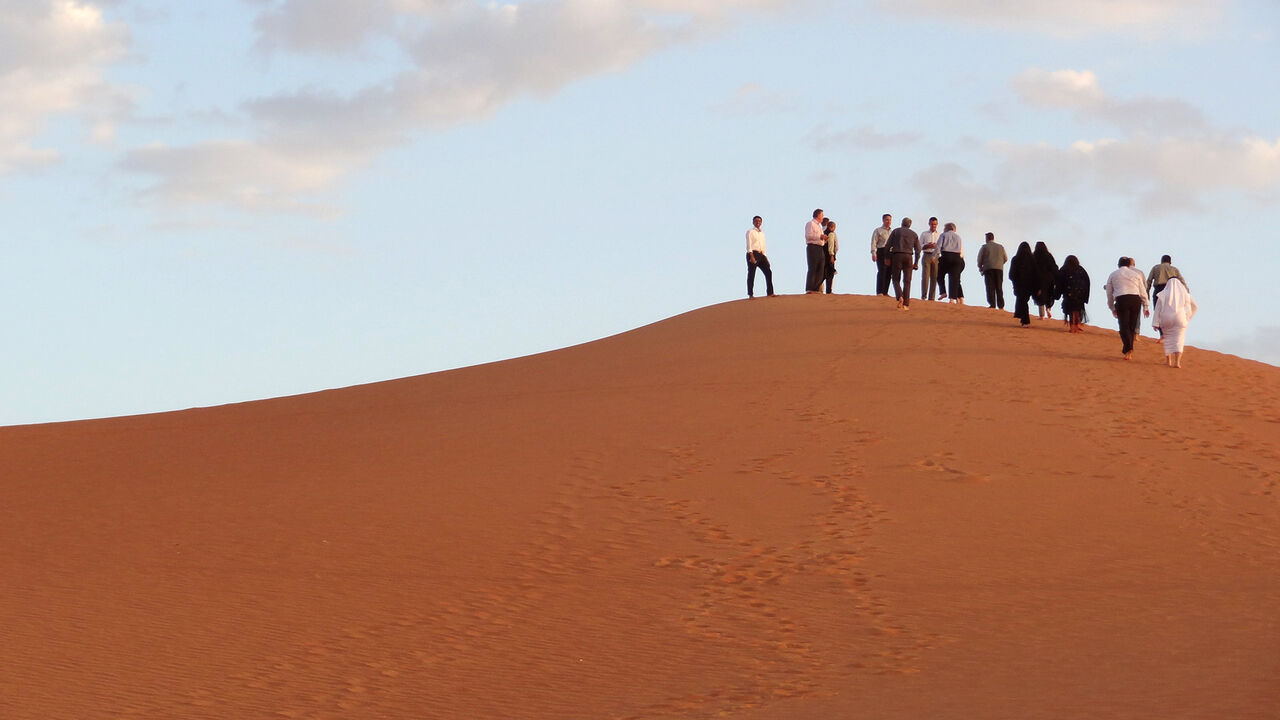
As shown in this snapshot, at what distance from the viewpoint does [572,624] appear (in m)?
9.73

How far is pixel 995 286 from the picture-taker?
2656 centimetres

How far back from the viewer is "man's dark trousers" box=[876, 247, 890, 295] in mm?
26464

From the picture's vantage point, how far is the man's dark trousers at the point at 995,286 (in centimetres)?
2625

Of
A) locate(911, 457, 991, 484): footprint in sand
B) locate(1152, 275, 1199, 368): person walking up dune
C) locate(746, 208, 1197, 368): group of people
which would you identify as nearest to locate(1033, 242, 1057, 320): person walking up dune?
locate(746, 208, 1197, 368): group of people

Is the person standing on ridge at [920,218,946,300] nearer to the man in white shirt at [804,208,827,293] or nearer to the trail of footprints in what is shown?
the man in white shirt at [804,208,827,293]

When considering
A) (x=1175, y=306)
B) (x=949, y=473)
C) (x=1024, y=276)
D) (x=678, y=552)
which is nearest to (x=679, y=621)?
(x=678, y=552)

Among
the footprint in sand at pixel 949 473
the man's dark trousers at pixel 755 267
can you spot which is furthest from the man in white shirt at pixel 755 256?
the footprint in sand at pixel 949 473

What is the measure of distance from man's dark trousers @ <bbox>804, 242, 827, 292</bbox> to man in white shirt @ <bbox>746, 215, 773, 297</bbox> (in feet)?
2.92

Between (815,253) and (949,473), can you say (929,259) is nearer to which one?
(815,253)

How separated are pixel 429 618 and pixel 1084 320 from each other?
1825cm

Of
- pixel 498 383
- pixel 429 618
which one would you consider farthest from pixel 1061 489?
pixel 498 383

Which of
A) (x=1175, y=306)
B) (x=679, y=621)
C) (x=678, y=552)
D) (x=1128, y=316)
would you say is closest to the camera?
(x=679, y=621)

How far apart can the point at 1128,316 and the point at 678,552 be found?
12.1 metres

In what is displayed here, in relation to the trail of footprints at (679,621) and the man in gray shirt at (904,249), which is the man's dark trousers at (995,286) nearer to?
the man in gray shirt at (904,249)
